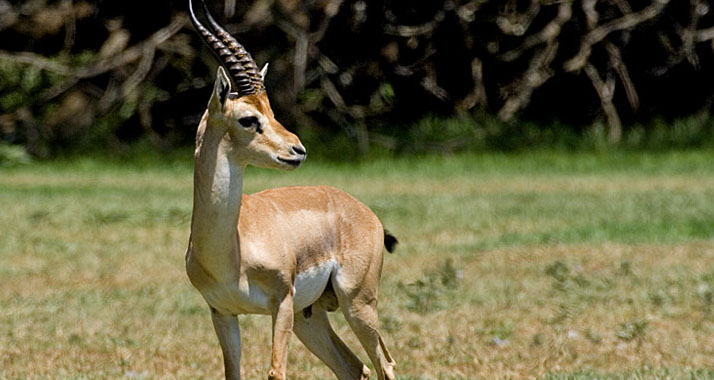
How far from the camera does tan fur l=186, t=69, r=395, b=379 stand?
4.79m

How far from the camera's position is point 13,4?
17672mm

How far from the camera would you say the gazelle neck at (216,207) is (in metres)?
A: 4.78

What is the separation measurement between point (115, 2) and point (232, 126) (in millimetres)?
13666

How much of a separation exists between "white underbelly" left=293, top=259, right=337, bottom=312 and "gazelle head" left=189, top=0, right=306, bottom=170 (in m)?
0.52

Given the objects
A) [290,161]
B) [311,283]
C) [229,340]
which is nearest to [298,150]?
[290,161]

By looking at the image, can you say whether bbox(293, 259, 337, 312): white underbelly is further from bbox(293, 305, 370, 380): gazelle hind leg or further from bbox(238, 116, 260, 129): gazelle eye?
bbox(238, 116, 260, 129): gazelle eye

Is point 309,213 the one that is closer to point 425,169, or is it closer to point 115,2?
point 425,169

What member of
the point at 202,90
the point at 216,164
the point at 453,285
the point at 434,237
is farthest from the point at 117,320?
the point at 202,90

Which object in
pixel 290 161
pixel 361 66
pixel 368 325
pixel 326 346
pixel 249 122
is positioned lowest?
pixel 361 66

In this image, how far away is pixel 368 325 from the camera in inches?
211

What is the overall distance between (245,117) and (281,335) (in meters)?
0.83

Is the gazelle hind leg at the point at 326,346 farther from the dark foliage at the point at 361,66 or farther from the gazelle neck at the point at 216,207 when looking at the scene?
the dark foliage at the point at 361,66

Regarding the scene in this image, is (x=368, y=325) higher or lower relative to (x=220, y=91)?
lower

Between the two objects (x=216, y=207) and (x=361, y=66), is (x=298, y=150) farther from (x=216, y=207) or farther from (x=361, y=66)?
(x=361, y=66)
